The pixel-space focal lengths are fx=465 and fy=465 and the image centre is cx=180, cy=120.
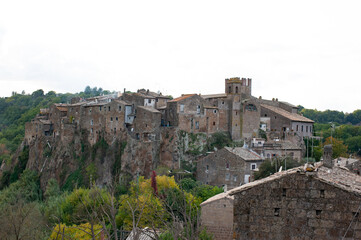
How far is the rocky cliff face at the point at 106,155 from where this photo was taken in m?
57.9

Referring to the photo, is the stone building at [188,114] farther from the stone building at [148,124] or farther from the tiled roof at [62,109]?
the tiled roof at [62,109]

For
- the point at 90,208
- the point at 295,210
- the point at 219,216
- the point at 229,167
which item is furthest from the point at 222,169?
the point at 295,210

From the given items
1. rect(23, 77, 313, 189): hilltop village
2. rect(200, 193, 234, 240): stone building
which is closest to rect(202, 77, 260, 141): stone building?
rect(23, 77, 313, 189): hilltop village

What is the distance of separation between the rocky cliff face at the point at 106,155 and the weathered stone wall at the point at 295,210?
145 feet

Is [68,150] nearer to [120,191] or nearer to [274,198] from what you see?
[120,191]

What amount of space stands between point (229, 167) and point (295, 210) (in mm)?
40044

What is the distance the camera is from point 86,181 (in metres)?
63.4

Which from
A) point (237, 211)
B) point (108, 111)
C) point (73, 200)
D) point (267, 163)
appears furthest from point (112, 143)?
point (237, 211)

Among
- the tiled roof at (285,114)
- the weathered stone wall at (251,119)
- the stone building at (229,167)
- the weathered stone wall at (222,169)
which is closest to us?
the stone building at (229,167)

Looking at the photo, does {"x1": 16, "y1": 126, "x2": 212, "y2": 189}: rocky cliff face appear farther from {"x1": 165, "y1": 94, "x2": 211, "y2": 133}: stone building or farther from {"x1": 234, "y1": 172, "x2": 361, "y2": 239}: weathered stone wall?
{"x1": 234, "y1": 172, "x2": 361, "y2": 239}: weathered stone wall

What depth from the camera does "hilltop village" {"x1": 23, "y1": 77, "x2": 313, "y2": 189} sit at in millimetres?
54531

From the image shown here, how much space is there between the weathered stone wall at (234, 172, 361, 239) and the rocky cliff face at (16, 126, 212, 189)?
44.3 m

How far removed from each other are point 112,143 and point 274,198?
51.3m

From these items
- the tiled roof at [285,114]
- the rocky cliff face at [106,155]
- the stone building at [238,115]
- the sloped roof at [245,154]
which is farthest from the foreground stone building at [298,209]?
the tiled roof at [285,114]
